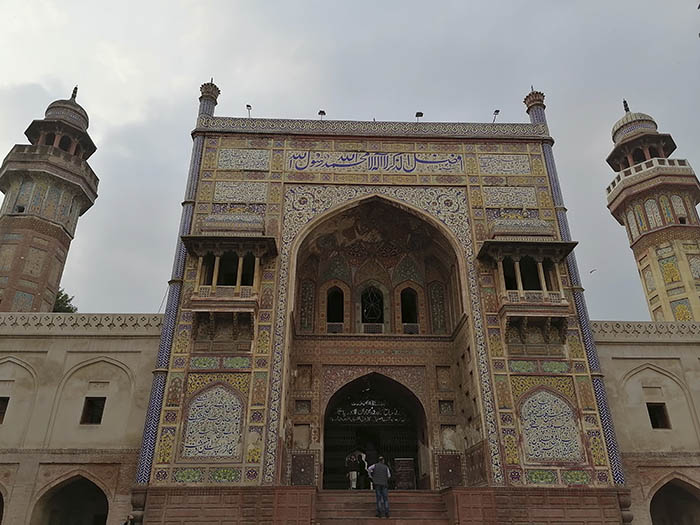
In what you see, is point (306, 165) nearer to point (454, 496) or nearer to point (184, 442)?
point (184, 442)

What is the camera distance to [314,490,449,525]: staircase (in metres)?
11.3

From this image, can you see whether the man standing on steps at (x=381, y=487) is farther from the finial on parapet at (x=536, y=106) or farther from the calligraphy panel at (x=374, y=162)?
the finial on parapet at (x=536, y=106)

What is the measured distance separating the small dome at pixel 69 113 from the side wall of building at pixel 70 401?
1078 cm

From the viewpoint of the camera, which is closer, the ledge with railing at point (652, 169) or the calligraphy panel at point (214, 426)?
the calligraphy panel at point (214, 426)

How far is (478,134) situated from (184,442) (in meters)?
11.6

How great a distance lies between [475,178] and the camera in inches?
634

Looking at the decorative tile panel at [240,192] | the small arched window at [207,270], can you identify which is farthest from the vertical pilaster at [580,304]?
the small arched window at [207,270]

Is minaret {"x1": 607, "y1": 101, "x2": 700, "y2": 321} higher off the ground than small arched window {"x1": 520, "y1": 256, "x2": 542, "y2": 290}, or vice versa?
minaret {"x1": 607, "y1": 101, "x2": 700, "y2": 321}

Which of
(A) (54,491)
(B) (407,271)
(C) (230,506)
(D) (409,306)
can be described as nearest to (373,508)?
(C) (230,506)

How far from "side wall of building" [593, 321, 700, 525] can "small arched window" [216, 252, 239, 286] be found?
9.56 meters

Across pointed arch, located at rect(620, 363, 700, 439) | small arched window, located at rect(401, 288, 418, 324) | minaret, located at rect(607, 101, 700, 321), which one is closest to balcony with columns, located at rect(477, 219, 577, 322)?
pointed arch, located at rect(620, 363, 700, 439)

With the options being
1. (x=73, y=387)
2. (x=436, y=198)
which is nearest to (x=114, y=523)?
(x=73, y=387)

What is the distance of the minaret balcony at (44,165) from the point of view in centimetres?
2039

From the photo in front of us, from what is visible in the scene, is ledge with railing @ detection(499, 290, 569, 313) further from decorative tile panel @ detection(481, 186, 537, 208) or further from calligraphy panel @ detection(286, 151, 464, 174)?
calligraphy panel @ detection(286, 151, 464, 174)
